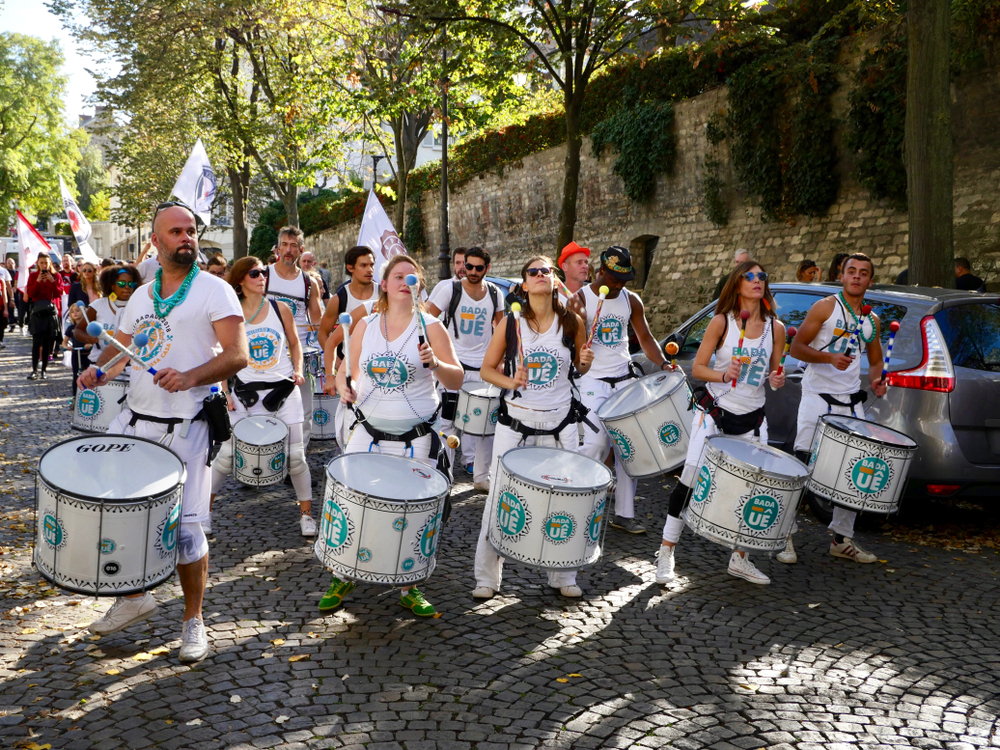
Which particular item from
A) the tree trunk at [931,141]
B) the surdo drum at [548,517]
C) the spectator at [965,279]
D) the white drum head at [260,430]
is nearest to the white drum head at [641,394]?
the surdo drum at [548,517]

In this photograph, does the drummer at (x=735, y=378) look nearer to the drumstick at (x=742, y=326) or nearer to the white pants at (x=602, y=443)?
the drumstick at (x=742, y=326)

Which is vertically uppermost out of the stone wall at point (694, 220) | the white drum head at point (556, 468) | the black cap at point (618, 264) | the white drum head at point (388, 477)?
the stone wall at point (694, 220)

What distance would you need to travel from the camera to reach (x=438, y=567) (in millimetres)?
5594

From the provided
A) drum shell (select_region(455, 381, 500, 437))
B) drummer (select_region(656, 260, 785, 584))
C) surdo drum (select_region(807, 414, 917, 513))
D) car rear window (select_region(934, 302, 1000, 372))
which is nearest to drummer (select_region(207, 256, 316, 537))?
drum shell (select_region(455, 381, 500, 437))

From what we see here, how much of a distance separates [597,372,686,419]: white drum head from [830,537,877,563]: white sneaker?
143 cm

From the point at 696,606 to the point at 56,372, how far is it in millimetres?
15305

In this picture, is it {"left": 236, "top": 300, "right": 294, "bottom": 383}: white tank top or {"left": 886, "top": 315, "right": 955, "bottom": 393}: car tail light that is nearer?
{"left": 886, "top": 315, "right": 955, "bottom": 393}: car tail light

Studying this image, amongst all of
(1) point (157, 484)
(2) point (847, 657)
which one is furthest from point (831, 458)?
(1) point (157, 484)

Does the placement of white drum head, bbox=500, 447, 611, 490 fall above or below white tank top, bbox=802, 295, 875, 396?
below

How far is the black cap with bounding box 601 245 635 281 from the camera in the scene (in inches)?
248

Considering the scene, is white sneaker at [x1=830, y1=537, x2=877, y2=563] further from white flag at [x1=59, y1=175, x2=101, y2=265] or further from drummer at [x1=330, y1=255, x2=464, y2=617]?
white flag at [x1=59, y1=175, x2=101, y2=265]

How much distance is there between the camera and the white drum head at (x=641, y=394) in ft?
19.2

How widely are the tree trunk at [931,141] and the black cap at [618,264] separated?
15.5 ft

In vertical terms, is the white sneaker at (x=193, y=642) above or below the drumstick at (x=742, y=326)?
below
